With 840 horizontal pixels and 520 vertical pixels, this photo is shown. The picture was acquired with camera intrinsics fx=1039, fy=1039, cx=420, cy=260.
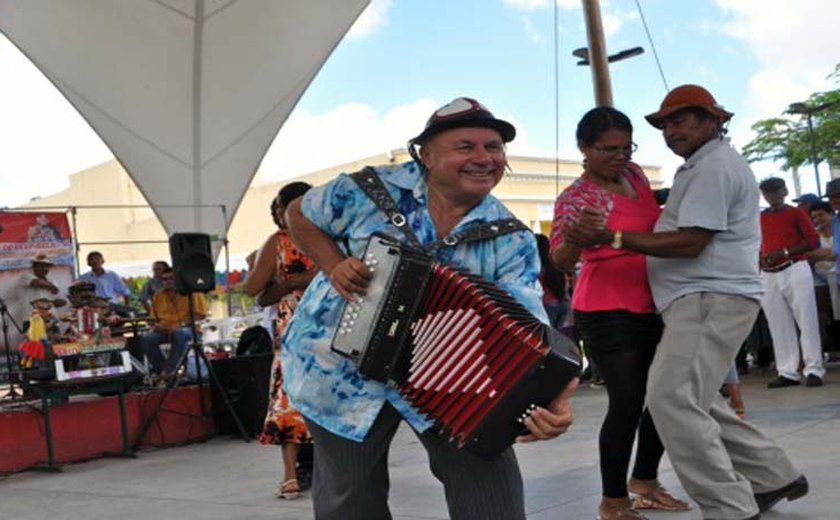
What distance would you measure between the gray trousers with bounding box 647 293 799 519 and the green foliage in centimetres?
3225

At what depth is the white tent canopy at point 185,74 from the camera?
1587 centimetres

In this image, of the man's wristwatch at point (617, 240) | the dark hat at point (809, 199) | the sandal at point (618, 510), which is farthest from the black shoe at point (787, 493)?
the dark hat at point (809, 199)

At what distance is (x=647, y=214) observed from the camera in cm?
473

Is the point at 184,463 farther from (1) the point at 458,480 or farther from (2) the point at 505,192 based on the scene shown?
(2) the point at 505,192

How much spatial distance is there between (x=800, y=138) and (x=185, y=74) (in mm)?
25773

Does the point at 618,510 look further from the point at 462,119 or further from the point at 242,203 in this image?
the point at 242,203

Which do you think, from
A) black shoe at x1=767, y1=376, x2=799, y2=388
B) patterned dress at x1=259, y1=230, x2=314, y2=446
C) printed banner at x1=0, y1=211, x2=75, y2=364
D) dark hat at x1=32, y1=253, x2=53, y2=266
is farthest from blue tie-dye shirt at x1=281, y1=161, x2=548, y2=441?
dark hat at x1=32, y1=253, x2=53, y2=266

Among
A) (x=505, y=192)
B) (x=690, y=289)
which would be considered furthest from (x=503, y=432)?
(x=505, y=192)

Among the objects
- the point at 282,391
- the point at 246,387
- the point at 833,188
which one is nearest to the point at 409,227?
the point at 282,391

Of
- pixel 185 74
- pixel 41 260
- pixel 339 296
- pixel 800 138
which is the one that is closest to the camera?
pixel 339 296

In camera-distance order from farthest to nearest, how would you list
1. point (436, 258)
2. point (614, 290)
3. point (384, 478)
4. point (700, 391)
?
point (614, 290), point (700, 391), point (384, 478), point (436, 258)

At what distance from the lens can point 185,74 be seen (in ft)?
55.0

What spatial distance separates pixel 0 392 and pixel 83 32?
5514 millimetres

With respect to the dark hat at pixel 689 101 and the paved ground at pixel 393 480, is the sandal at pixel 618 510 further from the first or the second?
the dark hat at pixel 689 101
